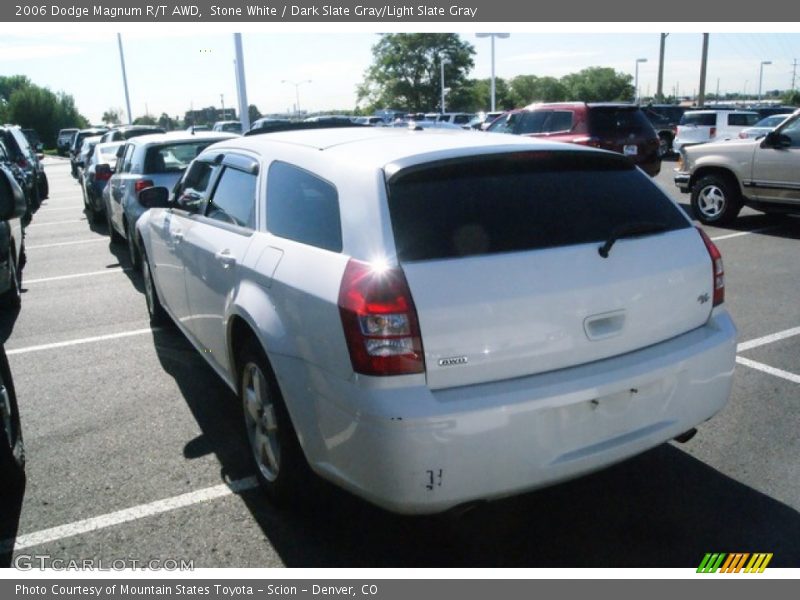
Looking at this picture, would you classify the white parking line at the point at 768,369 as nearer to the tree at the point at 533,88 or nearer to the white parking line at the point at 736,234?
the white parking line at the point at 736,234

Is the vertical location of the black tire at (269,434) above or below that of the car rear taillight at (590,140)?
below

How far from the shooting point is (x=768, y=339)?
555cm

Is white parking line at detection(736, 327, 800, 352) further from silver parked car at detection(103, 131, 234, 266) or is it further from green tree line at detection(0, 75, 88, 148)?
green tree line at detection(0, 75, 88, 148)

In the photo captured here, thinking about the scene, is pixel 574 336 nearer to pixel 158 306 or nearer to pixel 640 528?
pixel 640 528

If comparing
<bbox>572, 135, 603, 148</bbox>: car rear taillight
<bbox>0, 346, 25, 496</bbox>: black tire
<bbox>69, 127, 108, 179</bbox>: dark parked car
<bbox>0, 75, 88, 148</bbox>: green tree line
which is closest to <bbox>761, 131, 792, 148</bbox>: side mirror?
<bbox>572, 135, 603, 148</bbox>: car rear taillight

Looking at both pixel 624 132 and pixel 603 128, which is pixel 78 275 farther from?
pixel 624 132

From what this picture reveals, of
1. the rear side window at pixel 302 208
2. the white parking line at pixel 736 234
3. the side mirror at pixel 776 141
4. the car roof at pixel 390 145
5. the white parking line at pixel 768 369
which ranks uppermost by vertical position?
the car roof at pixel 390 145

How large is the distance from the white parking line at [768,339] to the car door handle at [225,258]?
3816 mm

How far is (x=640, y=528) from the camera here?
3117 millimetres

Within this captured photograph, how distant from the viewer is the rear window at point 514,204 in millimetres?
2740

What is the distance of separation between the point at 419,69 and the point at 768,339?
85.9 m

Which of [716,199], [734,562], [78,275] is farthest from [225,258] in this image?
[716,199]

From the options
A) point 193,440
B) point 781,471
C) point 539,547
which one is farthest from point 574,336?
point 193,440

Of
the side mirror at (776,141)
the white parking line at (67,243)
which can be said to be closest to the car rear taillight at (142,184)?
the white parking line at (67,243)
